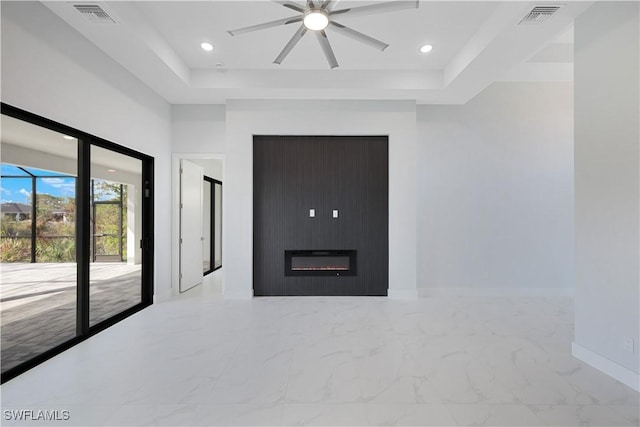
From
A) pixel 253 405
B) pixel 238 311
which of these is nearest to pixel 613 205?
pixel 253 405

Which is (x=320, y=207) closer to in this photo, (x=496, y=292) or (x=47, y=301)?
(x=496, y=292)

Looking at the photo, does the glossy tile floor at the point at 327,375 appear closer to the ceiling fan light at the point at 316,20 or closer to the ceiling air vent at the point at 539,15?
the ceiling fan light at the point at 316,20

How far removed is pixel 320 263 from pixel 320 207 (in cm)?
87

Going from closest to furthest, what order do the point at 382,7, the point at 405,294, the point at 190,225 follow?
the point at 382,7 → the point at 405,294 → the point at 190,225

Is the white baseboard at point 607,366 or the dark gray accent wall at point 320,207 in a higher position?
the dark gray accent wall at point 320,207

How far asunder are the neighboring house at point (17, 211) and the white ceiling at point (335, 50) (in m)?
1.93

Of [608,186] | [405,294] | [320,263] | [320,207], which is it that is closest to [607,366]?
[608,186]

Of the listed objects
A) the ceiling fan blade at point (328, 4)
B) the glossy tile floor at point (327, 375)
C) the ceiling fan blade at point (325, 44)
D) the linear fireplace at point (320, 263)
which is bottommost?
the glossy tile floor at point (327, 375)

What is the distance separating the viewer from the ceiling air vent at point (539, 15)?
102 inches

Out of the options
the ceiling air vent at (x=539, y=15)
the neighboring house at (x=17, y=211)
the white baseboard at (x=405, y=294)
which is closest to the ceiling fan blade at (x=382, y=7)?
the ceiling air vent at (x=539, y=15)

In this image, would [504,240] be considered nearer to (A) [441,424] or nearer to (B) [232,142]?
(A) [441,424]

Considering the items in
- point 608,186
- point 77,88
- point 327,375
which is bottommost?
point 327,375

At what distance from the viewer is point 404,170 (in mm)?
4676

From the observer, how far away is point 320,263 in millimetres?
4750
